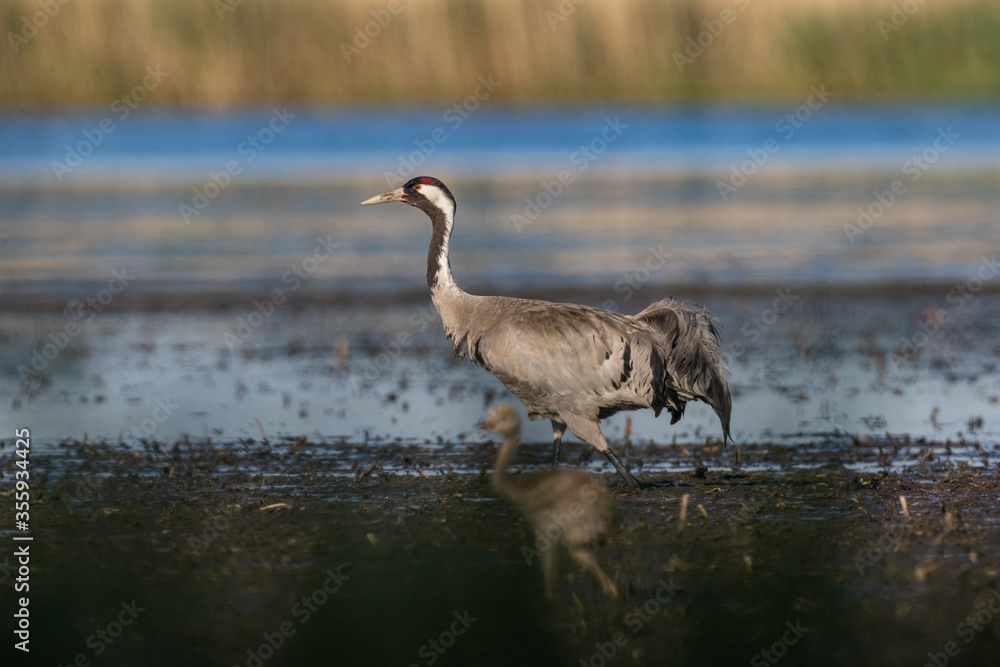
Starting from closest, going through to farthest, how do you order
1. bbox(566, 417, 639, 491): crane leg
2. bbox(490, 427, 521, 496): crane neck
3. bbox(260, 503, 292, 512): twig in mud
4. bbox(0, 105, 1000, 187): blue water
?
bbox(490, 427, 521, 496): crane neck
bbox(260, 503, 292, 512): twig in mud
bbox(566, 417, 639, 491): crane leg
bbox(0, 105, 1000, 187): blue water

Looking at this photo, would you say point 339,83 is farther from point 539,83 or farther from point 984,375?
point 984,375

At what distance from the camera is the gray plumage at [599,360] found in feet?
24.2

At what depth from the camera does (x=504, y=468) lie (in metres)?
6.57

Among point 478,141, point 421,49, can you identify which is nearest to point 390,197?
point 478,141

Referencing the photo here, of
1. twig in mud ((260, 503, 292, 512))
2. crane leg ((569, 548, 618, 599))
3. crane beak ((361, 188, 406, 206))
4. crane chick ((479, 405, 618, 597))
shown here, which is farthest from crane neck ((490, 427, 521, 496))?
crane beak ((361, 188, 406, 206))

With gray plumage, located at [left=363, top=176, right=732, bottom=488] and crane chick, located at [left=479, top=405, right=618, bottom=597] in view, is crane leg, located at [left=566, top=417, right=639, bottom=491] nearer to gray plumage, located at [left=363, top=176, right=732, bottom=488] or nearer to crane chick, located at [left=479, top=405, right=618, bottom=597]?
gray plumage, located at [left=363, top=176, right=732, bottom=488]

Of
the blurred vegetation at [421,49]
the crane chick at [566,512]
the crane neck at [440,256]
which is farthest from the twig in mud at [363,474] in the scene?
the blurred vegetation at [421,49]

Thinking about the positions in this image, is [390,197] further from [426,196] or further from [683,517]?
[683,517]

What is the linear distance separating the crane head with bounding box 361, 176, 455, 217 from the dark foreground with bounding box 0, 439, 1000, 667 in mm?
1569

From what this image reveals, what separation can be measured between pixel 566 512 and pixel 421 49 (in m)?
37.3

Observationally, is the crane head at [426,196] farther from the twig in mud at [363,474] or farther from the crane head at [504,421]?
the crane head at [504,421]

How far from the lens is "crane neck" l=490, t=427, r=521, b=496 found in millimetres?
6375

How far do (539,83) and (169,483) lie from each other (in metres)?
37.0

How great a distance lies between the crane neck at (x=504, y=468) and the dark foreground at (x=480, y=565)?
0.22m
